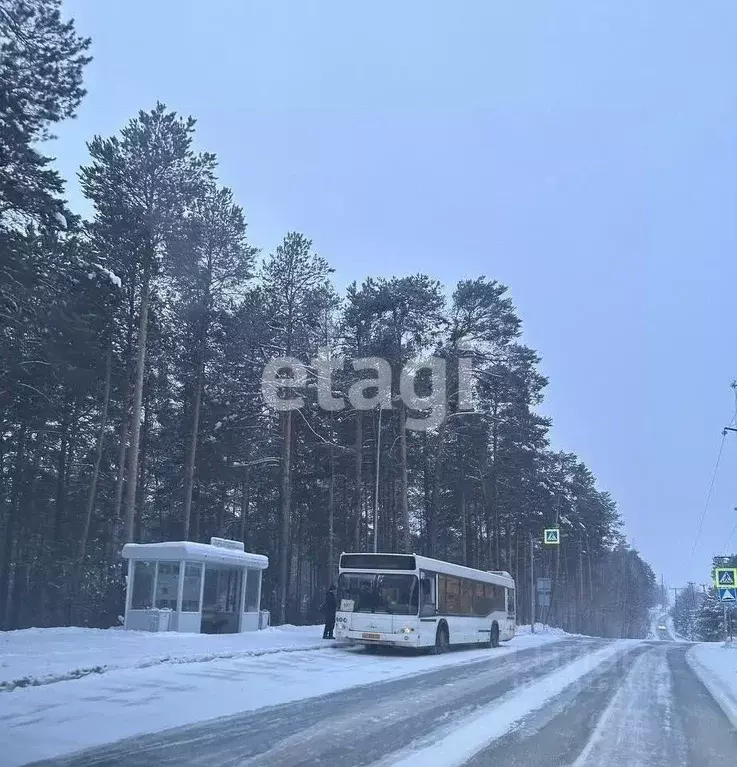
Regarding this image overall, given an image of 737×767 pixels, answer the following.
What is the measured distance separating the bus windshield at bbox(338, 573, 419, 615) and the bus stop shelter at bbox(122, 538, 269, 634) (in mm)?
4161

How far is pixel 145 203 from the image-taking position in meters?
29.5

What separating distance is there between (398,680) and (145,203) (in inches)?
786

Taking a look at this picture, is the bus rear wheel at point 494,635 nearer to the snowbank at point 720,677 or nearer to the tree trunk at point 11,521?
the snowbank at point 720,677

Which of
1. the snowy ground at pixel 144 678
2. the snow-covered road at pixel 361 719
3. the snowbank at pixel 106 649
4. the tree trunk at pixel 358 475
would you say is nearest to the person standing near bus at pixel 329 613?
the snowbank at pixel 106 649

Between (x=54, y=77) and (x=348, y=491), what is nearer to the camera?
(x=54, y=77)

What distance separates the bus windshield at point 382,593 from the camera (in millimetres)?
23031

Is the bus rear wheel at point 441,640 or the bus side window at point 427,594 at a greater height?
the bus side window at point 427,594

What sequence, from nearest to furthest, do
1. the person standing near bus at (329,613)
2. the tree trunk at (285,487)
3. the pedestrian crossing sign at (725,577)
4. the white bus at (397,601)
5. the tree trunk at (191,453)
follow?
the white bus at (397,601) → the person standing near bus at (329,613) → the pedestrian crossing sign at (725,577) → the tree trunk at (191,453) → the tree trunk at (285,487)

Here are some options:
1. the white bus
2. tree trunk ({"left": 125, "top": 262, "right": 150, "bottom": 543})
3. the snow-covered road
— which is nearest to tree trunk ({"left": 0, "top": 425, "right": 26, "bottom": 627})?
tree trunk ({"left": 125, "top": 262, "right": 150, "bottom": 543})

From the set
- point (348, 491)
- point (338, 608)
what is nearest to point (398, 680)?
point (338, 608)

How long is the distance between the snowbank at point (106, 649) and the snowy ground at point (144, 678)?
23 millimetres

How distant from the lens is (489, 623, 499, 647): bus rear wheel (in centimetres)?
3092

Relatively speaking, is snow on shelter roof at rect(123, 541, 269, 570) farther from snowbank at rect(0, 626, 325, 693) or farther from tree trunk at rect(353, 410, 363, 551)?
tree trunk at rect(353, 410, 363, 551)

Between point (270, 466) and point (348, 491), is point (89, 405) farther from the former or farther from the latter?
point (348, 491)
